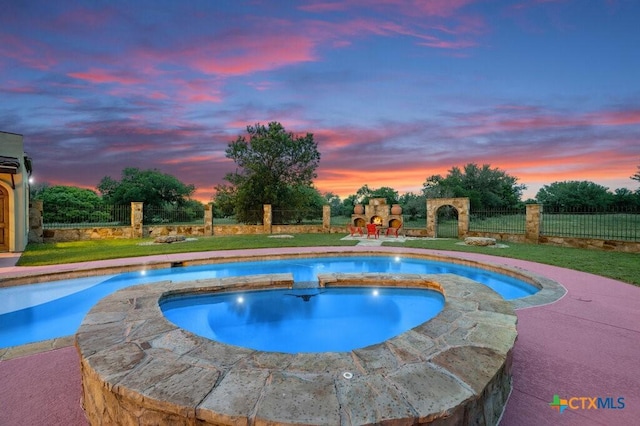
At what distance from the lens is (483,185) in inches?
1342

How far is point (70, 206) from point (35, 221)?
15658 mm

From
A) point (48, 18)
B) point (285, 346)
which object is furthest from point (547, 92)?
point (48, 18)

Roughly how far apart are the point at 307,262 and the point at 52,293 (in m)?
6.84

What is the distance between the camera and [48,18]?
10.8 m

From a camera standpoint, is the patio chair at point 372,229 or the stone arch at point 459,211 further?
the patio chair at point 372,229

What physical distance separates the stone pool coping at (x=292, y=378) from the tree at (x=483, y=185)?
31.8 metres

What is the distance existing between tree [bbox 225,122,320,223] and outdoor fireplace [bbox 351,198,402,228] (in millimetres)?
7704

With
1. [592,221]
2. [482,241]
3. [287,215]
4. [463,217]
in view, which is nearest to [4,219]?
[287,215]

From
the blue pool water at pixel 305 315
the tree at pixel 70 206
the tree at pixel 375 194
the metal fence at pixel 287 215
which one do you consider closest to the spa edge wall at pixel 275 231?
the metal fence at pixel 287 215

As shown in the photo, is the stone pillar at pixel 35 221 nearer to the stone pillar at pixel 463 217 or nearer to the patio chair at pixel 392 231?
the patio chair at pixel 392 231

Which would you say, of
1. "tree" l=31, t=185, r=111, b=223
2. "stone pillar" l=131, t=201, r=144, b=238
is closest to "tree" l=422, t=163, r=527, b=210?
"stone pillar" l=131, t=201, r=144, b=238

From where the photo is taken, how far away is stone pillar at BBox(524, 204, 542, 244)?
13.1 meters

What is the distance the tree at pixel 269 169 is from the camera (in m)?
23.6

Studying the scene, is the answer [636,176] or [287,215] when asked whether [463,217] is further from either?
[636,176]
